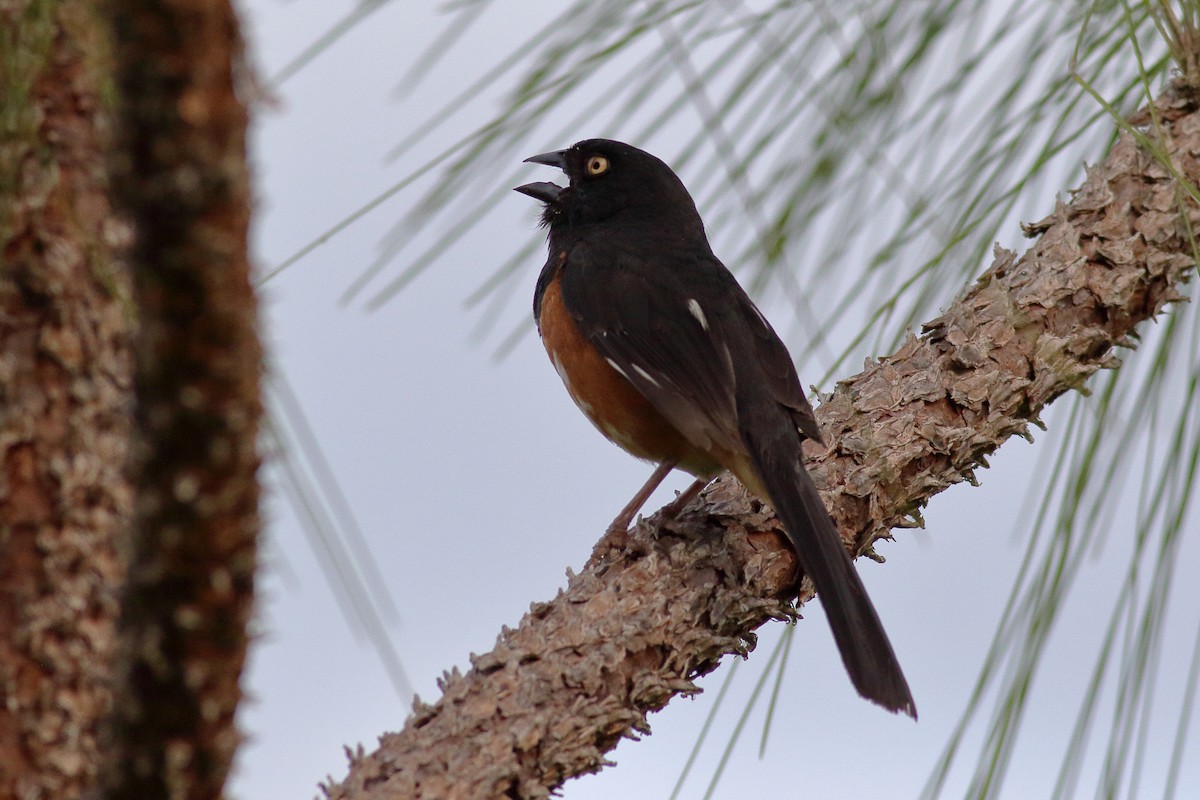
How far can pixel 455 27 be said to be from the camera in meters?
1.80

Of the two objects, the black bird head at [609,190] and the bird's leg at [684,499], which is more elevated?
the black bird head at [609,190]

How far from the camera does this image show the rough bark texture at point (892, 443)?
2.09 metres

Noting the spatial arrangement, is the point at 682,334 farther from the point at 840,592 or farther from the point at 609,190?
the point at 840,592

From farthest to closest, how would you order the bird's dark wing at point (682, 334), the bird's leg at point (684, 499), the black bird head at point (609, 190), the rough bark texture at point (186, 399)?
the black bird head at point (609, 190), the bird's dark wing at point (682, 334), the bird's leg at point (684, 499), the rough bark texture at point (186, 399)

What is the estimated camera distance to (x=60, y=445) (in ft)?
4.59

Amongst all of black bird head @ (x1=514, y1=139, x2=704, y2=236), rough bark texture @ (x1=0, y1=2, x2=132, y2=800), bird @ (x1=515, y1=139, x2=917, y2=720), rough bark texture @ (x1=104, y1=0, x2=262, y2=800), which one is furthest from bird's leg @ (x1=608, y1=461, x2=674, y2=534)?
rough bark texture @ (x1=104, y1=0, x2=262, y2=800)

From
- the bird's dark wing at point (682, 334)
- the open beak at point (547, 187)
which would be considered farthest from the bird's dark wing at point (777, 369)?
the open beak at point (547, 187)

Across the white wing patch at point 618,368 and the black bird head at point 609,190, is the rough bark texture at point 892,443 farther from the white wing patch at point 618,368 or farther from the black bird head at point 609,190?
the black bird head at point 609,190

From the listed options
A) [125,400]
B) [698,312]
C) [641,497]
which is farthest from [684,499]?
[125,400]

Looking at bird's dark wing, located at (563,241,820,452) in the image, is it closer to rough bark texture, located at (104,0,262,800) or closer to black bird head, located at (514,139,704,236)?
black bird head, located at (514,139,704,236)

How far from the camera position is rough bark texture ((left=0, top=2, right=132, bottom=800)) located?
1371mm

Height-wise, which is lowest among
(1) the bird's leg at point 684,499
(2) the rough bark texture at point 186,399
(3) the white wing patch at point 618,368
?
(2) the rough bark texture at point 186,399

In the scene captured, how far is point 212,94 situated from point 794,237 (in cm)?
175

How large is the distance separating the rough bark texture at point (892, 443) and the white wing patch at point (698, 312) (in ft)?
1.52
